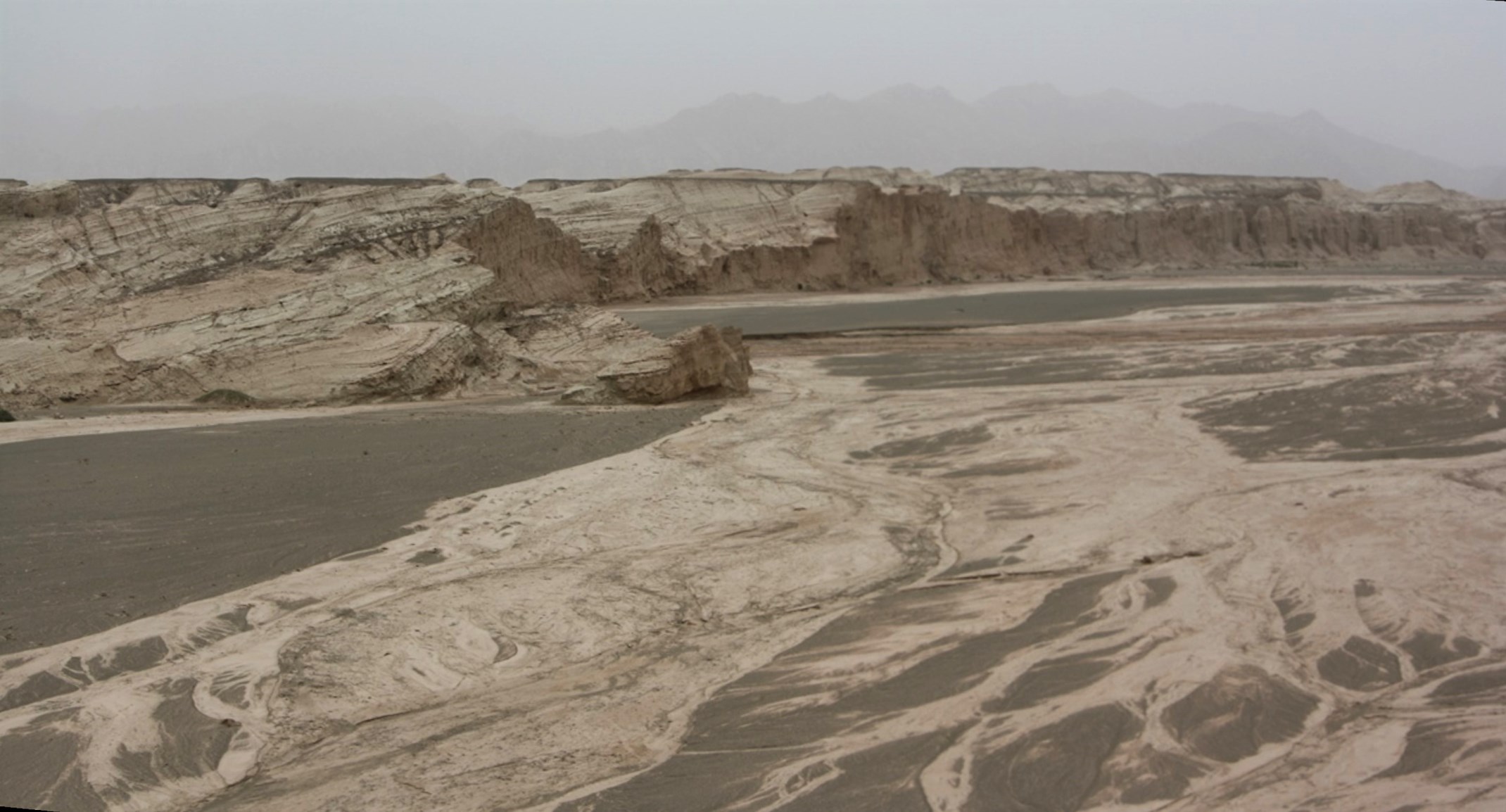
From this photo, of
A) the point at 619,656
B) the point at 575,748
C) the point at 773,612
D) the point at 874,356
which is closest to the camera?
the point at 575,748

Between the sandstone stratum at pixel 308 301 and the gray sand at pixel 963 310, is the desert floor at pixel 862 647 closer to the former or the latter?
the sandstone stratum at pixel 308 301

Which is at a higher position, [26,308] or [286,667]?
[26,308]

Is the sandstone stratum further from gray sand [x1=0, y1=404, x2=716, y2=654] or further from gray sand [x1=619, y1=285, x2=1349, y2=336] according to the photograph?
gray sand [x1=619, y1=285, x2=1349, y2=336]

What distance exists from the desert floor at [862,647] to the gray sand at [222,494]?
1.00 feet

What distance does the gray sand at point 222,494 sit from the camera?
6902 millimetres

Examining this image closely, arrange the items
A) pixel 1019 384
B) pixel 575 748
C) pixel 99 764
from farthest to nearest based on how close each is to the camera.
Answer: pixel 1019 384, pixel 575 748, pixel 99 764

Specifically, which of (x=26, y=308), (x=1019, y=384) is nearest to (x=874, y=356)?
(x=1019, y=384)

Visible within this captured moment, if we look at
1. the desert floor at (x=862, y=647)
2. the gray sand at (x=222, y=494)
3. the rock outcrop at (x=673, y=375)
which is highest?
the rock outcrop at (x=673, y=375)

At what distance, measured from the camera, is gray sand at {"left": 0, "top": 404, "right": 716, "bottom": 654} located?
6902mm

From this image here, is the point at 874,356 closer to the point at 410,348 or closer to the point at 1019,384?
the point at 1019,384

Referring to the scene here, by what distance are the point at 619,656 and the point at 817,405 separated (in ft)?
29.0

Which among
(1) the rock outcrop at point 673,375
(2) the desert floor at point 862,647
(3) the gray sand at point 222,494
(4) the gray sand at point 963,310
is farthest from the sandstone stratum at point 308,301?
(2) the desert floor at point 862,647

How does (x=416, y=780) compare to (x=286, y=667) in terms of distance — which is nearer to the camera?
(x=416, y=780)

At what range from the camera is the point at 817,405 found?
14914 mm
